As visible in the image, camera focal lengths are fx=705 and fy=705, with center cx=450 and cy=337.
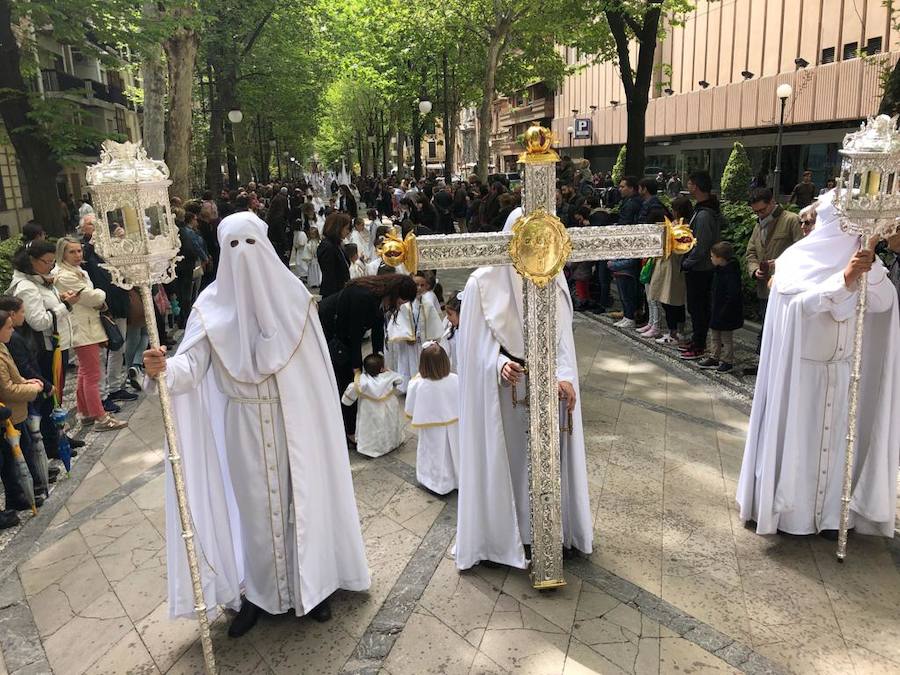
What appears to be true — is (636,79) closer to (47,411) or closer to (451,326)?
(451,326)

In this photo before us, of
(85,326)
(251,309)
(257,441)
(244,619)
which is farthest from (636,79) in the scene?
(244,619)

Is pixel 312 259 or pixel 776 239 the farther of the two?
pixel 312 259

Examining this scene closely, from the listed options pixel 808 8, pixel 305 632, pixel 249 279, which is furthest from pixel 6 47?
pixel 808 8

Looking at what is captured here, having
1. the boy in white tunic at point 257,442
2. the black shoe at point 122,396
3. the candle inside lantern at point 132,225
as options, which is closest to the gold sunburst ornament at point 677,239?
the boy in white tunic at point 257,442

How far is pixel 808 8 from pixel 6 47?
24.0 m

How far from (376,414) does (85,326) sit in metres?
3.26

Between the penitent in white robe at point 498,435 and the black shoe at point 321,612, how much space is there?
82 centimetres

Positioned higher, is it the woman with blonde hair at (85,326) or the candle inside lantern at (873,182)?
the candle inside lantern at (873,182)

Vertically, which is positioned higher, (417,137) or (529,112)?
(529,112)

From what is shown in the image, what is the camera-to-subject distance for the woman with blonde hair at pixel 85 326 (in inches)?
281


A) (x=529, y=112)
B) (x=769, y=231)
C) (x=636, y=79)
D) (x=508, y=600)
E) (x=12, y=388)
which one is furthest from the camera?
(x=529, y=112)

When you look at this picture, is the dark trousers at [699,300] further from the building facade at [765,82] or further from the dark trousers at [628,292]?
the building facade at [765,82]

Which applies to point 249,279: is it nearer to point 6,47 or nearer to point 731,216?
point 731,216

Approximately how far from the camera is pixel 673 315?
9.66 metres
